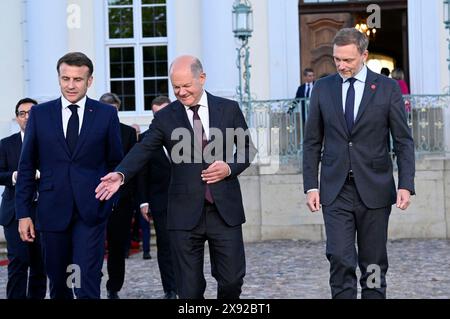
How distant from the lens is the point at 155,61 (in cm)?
2009

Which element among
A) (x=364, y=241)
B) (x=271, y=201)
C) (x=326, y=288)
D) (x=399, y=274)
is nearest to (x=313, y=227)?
(x=271, y=201)

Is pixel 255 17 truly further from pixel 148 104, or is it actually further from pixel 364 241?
pixel 364 241

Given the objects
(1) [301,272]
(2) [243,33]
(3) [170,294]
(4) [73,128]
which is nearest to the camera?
(4) [73,128]

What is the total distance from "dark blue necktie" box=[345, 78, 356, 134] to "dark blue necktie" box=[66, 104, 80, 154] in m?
1.88

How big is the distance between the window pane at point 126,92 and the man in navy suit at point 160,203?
8.01 meters

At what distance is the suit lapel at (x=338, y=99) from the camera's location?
338 inches

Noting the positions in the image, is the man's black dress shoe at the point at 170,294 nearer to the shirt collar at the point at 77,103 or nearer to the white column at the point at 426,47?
the shirt collar at the point at 77,103

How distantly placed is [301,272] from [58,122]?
5.79m

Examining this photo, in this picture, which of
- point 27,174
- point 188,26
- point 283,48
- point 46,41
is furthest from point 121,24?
point 27,174

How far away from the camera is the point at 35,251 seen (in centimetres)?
1059

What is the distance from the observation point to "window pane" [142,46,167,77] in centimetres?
2003

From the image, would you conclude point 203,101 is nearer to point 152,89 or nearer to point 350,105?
point 350,105

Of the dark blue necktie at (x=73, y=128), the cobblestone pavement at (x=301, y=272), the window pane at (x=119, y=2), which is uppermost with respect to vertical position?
the window pane at (x=119, y=2)

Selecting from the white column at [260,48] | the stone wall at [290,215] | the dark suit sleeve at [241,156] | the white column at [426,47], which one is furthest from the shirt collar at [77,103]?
the white column at [426,47]
